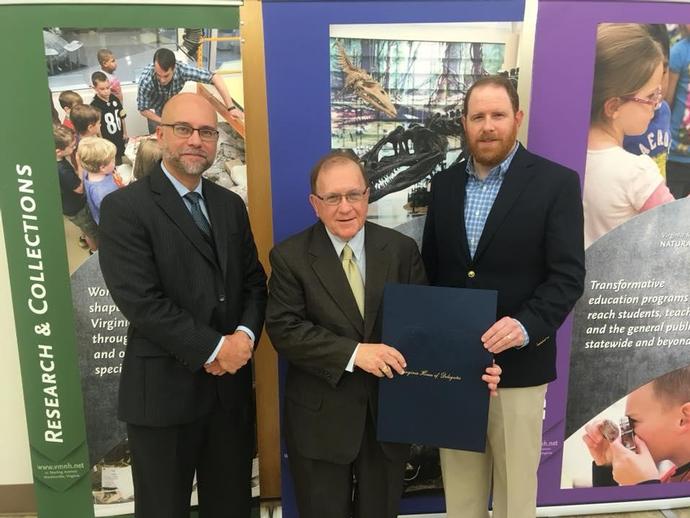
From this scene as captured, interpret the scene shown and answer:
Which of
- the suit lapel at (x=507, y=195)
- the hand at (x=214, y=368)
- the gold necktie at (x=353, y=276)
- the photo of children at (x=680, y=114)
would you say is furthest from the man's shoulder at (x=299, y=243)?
the photo of children at (x=680, y=114)

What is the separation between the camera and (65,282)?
2.34 metres

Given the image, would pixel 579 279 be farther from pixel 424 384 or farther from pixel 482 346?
pixel 424 384

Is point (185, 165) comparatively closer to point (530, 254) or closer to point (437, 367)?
point (437, 367)

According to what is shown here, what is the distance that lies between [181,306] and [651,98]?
7.32ft

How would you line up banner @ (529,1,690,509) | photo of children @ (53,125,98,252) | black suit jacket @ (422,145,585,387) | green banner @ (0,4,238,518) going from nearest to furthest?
black suit jacket @ (422,145,585,387) < green banner @ (0,4,238,518) < photo of children @ (53,125,98,252) < banner @ (529,1,690,509)

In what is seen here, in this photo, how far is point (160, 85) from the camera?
218 centimetres

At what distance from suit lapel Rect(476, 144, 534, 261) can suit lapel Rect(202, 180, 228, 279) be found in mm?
899

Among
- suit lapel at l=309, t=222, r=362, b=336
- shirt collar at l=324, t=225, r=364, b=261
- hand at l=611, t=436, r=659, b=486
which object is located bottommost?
hand at l=611, t=436, r=659, b=486

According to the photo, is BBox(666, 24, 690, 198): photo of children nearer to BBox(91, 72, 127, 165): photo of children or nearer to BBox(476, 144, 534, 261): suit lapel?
BBox(476, 144, 534, 261): suit lapel

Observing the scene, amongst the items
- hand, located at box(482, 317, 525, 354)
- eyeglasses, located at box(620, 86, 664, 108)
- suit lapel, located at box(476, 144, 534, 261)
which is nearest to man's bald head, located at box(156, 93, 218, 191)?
suit lapel, located at box(476, 144, 534, 261)

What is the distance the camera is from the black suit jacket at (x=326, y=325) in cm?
174

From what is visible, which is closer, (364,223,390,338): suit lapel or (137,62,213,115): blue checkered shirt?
(364,223,390,338): suit lapel

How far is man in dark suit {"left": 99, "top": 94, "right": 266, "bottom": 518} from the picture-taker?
5.66 ft

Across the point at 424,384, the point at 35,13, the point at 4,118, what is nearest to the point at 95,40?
the point at 35,13
